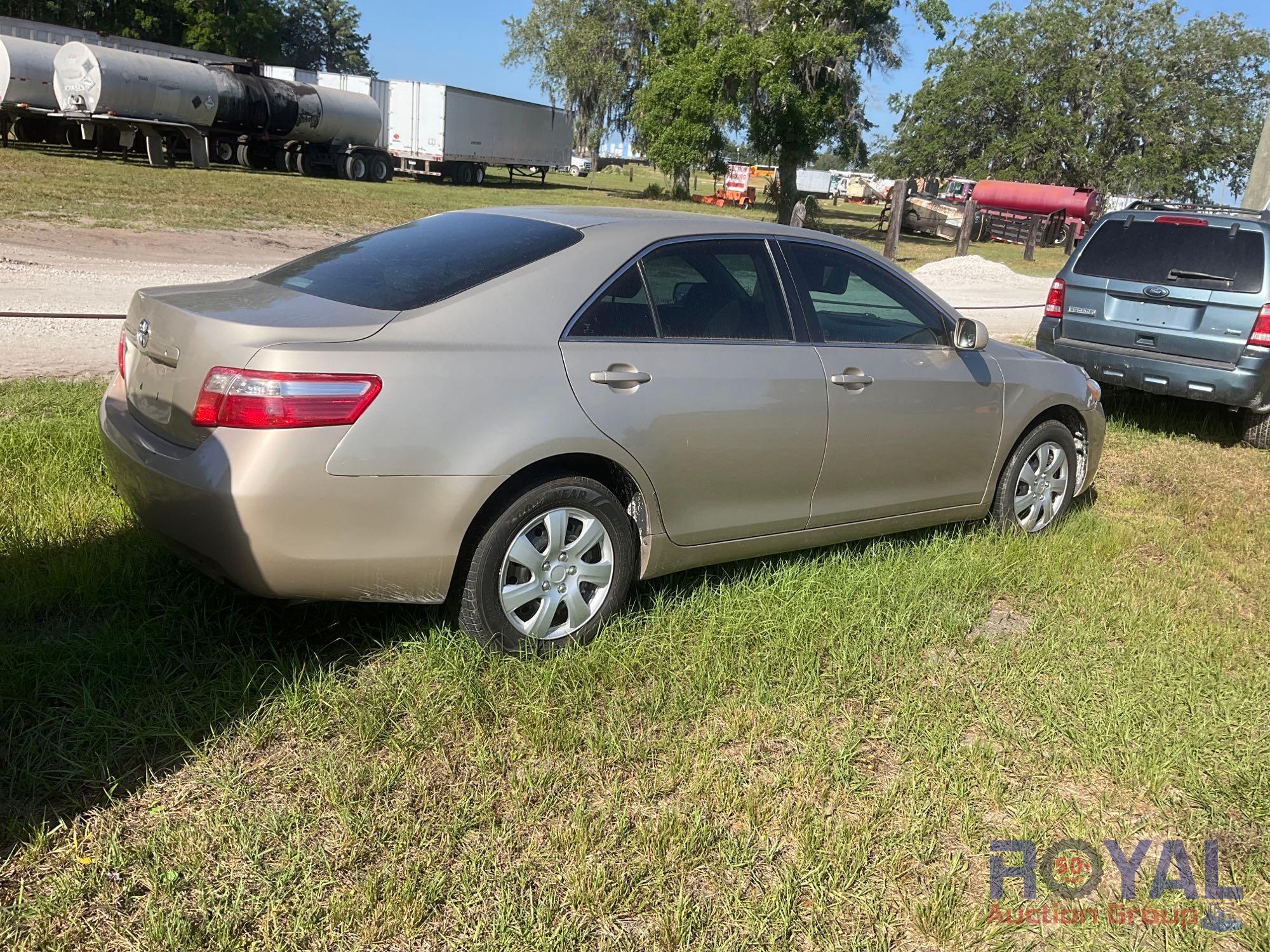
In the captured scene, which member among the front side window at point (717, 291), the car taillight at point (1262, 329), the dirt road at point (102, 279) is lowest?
the dirt road at point (102, 279)

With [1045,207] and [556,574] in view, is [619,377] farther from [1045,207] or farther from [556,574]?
[1045,207]

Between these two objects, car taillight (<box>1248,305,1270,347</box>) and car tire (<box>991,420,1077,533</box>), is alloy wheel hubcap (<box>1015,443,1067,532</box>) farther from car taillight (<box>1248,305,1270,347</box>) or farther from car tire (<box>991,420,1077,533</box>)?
car taillight (<box>1248,305,1270,347</box>)

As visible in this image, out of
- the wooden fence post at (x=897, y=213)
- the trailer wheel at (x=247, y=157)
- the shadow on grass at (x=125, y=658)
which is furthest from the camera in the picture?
the trailer wheel at (x=247, y=157)

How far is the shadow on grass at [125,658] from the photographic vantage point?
2.94m

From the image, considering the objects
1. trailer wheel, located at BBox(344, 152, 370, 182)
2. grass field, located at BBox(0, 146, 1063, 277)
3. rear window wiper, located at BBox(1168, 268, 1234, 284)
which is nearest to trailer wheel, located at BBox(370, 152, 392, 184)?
trailer wheel, located at BBox(344, 152, 370, 182)

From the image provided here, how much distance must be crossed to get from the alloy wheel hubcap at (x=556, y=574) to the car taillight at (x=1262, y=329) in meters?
6.03

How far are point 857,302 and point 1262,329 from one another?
14.8 feet

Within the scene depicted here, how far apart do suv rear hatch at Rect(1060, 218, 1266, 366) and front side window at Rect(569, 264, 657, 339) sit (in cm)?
567

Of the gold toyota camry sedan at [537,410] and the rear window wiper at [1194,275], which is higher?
the rear window wiper at [1194,275]

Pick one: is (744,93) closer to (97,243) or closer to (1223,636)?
(97,243)

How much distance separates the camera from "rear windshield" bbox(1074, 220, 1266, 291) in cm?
784

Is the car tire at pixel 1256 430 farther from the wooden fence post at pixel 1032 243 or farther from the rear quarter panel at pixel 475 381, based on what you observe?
the wooden fence post at pixel 1032 243

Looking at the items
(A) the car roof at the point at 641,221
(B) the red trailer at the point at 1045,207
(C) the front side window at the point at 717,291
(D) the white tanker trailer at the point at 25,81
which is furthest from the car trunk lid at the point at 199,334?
(B) the red trailer at the point at 1045,207

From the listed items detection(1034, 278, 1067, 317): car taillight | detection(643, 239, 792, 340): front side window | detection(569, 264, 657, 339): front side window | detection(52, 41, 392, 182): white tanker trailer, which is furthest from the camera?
detection(52, 41, 392, 182): white tanker trailer
